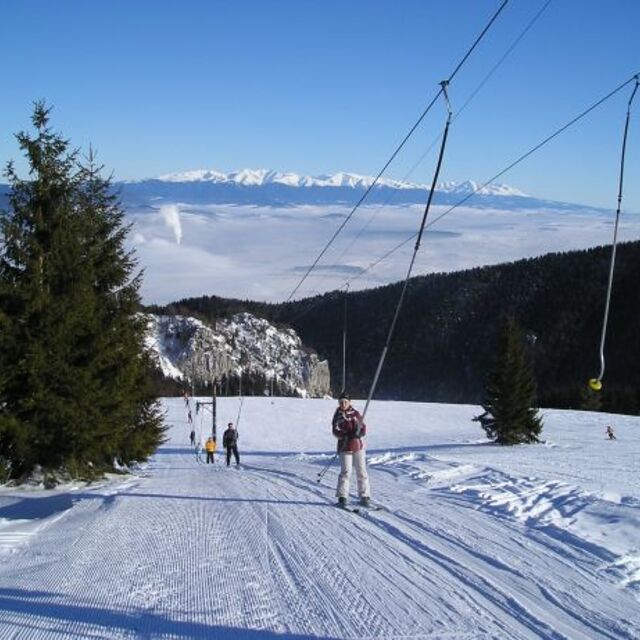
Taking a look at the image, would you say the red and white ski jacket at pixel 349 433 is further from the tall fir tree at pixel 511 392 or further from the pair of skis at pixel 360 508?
the tall fir tree at pixel 511 392

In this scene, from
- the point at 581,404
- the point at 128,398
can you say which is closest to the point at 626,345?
the point at 581,404

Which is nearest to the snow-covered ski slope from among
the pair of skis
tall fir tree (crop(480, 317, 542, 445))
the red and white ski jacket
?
the pair of skis

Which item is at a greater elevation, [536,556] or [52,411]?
[52,411]

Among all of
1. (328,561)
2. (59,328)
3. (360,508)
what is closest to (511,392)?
(59,328)

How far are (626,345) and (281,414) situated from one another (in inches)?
4901

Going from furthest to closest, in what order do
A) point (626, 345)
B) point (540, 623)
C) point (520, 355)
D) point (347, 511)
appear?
point (626, 345), point (520, 355), point (347, 511), point (540, 623)

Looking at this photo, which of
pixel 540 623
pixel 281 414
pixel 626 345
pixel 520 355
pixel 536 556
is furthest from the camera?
pixel 626 345

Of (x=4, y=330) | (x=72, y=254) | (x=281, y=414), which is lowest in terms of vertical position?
(x=281, y=414)

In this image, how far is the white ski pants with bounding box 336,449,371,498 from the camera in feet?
38.1

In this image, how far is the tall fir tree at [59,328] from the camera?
1620 centimetres

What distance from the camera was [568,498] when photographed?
38.0ft

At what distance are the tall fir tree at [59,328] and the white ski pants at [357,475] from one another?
24.6 ft

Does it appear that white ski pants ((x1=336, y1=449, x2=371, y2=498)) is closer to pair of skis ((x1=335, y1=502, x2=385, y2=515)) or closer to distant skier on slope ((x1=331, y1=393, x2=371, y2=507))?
distant skier on slope ((x1=331, y1=393, x2=371, y2=507))

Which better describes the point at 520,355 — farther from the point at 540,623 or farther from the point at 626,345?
the point at 626,345
